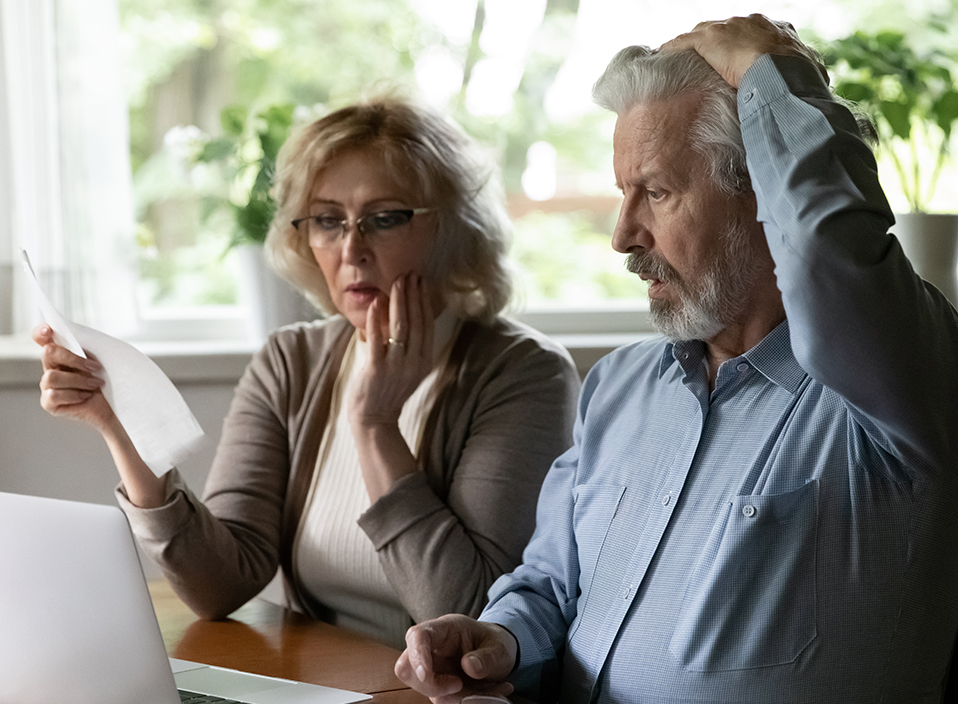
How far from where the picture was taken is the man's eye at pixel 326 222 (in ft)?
5.77

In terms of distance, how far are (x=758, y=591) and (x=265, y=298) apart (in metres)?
1.58

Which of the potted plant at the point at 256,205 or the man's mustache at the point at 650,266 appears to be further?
the potted plant at the point at 256,205

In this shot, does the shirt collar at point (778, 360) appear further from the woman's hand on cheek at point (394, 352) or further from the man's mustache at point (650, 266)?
the woman's hand on cheek at point (394, 352)

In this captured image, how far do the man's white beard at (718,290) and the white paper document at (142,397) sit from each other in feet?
2.00

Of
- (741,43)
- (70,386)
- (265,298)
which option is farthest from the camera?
(265,298)

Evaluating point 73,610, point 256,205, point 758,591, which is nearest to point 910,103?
point 256,205

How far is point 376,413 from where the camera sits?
1.61m

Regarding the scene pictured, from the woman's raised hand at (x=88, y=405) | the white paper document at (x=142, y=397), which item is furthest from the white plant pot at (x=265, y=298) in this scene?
the white paper document at (x=142, y=397)

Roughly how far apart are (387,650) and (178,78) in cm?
175

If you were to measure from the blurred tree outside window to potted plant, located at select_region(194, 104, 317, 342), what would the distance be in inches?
1.6

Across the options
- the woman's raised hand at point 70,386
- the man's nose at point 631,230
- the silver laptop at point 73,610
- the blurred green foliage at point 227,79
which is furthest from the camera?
the blurred green foliage at point 227,79

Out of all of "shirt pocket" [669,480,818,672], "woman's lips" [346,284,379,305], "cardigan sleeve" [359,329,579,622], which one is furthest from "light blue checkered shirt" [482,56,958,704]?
"woman's lips" [346,284,379,305]

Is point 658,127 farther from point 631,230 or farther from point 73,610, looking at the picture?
point 73,610

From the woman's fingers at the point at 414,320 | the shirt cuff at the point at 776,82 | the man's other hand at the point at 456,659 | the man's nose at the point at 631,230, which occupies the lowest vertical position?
the man's other hand at the point at 456,659
